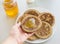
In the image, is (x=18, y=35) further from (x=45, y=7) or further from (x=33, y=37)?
(x=45, y=7)

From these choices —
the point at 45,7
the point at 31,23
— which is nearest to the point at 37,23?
the point at 31,23

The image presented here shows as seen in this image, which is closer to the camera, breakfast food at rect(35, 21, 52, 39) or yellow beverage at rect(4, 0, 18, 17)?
breakfast food at rect(35, 21, 52, 39)

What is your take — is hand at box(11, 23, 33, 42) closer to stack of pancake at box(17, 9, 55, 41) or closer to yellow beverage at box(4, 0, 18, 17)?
stack of pancake at box(17, 9, 55, 41)

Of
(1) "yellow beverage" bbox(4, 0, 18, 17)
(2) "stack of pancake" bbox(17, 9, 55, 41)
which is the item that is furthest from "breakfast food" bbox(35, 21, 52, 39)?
(1) "yellow beverage" bbox(4, 0, 18, 17)

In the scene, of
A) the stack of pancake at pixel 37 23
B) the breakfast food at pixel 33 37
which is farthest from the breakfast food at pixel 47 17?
the breakfast food at pixel 33 37

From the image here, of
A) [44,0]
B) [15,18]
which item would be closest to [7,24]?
[15,18]

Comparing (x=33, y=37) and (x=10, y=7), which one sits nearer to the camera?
(x=33, y=37)

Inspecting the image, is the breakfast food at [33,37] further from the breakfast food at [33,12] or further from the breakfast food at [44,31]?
the breakfast food at [33,12]
